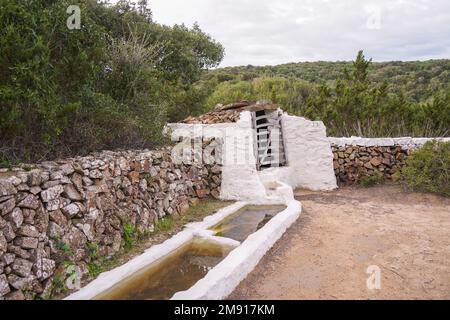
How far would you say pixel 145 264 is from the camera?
13.7 feet

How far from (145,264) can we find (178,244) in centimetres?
78

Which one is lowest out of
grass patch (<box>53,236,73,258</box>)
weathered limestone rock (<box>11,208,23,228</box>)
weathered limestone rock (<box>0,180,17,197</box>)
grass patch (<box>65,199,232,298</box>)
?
grass patch (<box>65,199,232,298</box>)

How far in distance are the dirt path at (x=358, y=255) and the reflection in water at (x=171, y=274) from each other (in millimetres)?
606

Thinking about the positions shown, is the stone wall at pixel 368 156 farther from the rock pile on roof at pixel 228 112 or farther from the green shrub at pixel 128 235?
the green shrub at pixel 128 235

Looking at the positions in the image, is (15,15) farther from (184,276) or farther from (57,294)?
(184,276)

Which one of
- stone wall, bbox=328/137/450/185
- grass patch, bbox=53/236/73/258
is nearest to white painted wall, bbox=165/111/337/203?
stone wall, bbox=328/137/450/185

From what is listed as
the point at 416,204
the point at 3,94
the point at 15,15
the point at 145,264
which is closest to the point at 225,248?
the point at 145,264

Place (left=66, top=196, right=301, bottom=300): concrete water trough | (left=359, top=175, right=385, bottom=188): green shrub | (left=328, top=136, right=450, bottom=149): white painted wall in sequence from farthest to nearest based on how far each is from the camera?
(left=359, top=175, right=385, bottom=188): green shrub
(left=328, top=136, right=450, bottom=149): white painted wall
(left=66, top=196, right=301, bottom=300): concrete water trough

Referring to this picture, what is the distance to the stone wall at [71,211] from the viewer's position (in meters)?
3.23

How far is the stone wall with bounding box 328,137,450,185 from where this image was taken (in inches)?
378

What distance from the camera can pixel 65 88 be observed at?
4.96 m

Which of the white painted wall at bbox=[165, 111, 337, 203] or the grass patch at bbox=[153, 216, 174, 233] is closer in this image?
the grass patch at bbox=[153, 216, 174, 233]

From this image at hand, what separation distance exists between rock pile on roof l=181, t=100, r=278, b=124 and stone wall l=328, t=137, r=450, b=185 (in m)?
2.43

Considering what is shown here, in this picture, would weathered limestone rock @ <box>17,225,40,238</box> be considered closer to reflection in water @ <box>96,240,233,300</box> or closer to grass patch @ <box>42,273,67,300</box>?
grass patch @ <box>42,273,67,300</box>
